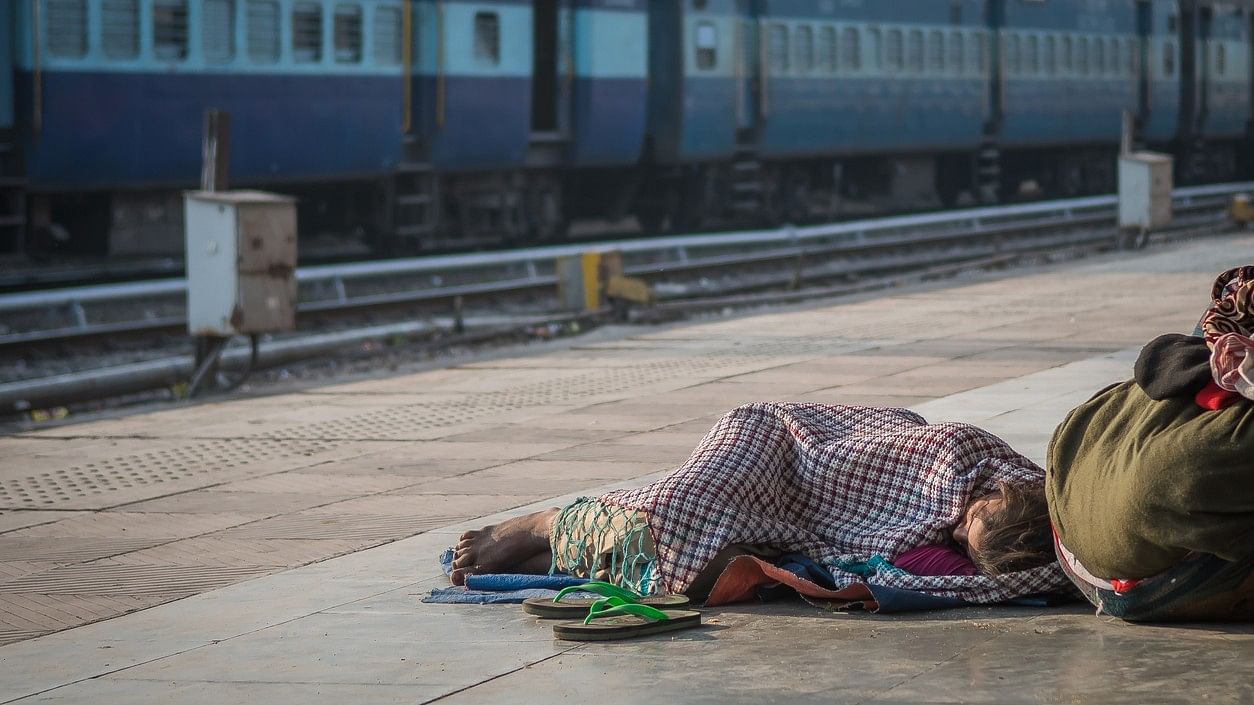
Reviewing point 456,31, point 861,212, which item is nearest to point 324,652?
point 456,31

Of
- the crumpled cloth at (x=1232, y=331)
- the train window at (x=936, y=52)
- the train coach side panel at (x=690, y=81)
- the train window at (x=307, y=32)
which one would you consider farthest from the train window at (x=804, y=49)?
the crumpled cloth at (x=1232, y=331)

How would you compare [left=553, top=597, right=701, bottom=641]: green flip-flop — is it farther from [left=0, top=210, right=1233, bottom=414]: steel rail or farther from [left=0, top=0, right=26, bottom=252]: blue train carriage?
[left=0, top=0, right=26, bottom=252]: blue train carriage

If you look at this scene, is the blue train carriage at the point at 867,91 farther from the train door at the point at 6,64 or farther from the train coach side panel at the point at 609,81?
the train door at the point at 6,64

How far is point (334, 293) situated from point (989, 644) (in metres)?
13.3

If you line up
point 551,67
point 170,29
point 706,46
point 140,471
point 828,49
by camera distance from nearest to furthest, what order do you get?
1. point 140,471
2. point 170,29
3. point 551,67
4. point 706,46
5. point 828,49

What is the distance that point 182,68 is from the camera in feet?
56.5

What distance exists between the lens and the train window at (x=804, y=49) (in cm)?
2697

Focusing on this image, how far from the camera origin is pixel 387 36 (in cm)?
1956

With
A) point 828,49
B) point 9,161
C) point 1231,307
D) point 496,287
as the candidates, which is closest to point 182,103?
point 9,161

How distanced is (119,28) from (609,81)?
802cm

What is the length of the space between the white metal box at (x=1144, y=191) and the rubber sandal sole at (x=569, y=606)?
18147 millimetres

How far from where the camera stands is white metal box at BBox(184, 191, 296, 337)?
11.4 meters

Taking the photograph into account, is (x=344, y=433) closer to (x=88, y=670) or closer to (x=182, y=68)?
(x=88, y=670)

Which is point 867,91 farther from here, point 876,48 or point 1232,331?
point 1232,331
